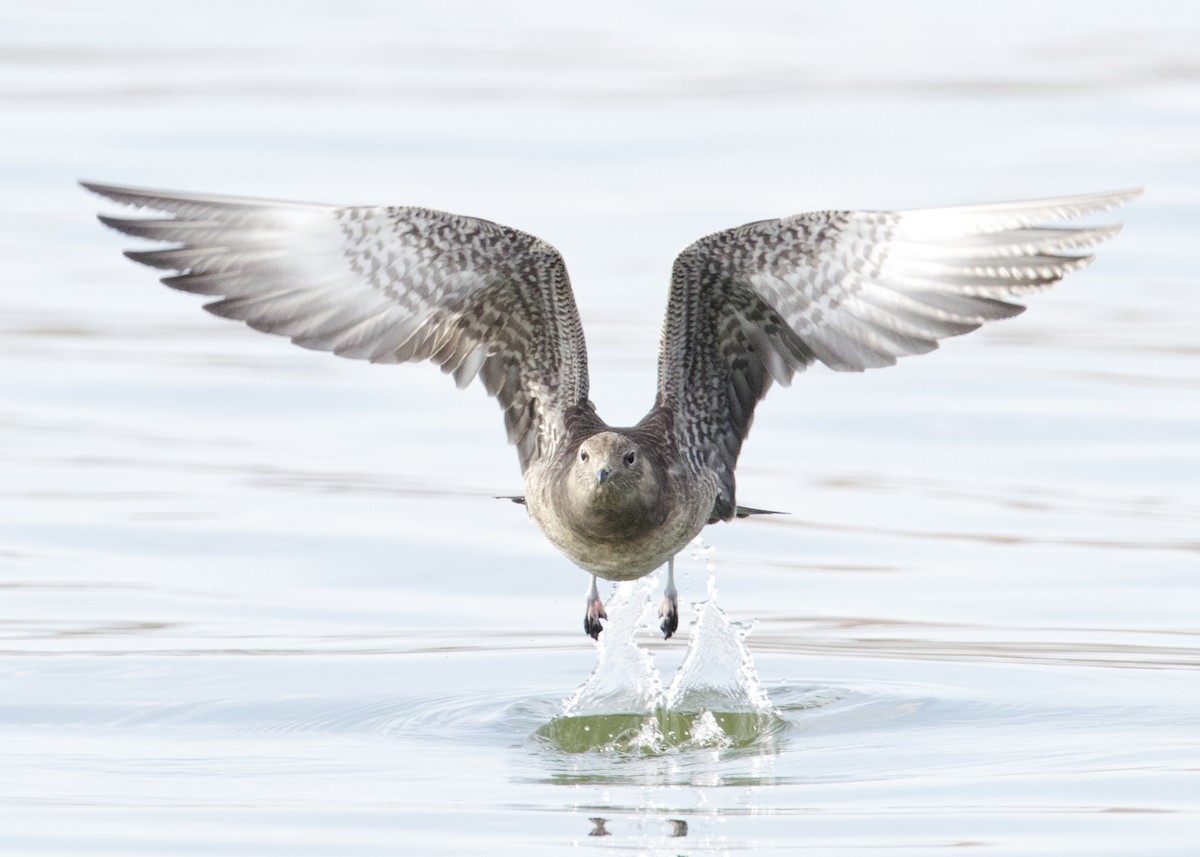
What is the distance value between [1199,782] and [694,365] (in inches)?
110

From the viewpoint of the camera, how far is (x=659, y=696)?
1189cm

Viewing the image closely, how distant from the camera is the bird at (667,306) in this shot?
10.6 metres

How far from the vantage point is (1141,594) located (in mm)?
13625

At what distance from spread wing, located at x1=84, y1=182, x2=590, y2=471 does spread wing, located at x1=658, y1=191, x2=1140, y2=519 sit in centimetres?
53

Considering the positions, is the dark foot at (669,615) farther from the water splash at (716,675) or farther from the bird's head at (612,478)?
the bird's head at (612,478)

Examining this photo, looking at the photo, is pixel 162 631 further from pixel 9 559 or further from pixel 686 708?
pixel 686 708

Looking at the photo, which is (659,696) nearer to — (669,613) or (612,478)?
(669,613)

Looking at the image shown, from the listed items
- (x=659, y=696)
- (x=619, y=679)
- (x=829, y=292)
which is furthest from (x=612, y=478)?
(x=659, y=696)

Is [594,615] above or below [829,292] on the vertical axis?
below

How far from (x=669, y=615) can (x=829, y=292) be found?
1604 mm

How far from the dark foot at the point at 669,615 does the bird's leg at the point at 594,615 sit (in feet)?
0.90

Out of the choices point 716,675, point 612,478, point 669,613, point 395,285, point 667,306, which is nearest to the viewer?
point 612,478

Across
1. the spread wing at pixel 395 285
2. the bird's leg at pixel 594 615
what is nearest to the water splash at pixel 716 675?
the bird's leg at pixel 594 615

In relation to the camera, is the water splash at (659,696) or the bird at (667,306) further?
the water splash at (659,696)
